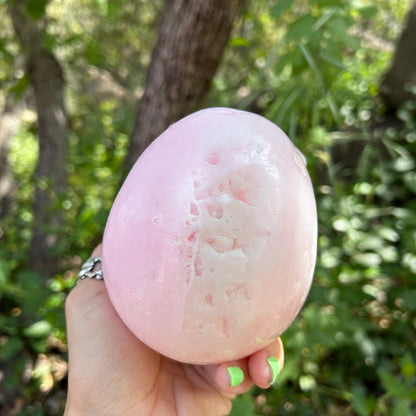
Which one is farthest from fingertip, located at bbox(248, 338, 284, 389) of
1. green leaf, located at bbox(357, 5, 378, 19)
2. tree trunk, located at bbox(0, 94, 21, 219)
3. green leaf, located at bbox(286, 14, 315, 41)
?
tree trunk, located at bbox(0, 94, 21, 219)

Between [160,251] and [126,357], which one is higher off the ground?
[160,251]

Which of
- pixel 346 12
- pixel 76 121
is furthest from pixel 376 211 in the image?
pixel 76 121

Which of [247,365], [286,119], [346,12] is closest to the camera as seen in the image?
[247,365]

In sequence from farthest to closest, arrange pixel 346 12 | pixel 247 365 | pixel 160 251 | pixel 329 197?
pixel 329 197
pixel 346 12
pixel 247 365
pixel 160 251

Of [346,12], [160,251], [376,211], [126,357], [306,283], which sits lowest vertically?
[376,211]

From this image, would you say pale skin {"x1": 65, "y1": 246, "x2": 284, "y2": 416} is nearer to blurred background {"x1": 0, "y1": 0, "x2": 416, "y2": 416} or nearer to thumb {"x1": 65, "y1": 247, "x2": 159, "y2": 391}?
thumb {"x1": 65, "y1": 247, "x2": 159, "y2": 391}

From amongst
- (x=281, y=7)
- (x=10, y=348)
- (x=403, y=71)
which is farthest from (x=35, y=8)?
(x=403, y=71)

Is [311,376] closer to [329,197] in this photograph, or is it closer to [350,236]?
[350,236]

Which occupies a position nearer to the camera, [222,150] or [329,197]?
[222,150]

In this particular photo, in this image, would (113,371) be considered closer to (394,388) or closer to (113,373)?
(113,373)
